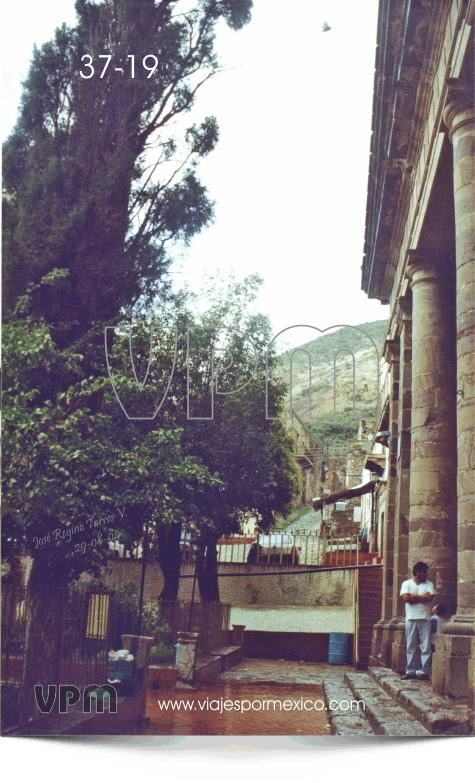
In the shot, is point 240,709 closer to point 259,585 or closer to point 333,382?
point 259,585

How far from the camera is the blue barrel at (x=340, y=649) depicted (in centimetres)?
916

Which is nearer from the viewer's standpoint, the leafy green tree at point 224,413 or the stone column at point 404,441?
the leafy green tree at point 224,413

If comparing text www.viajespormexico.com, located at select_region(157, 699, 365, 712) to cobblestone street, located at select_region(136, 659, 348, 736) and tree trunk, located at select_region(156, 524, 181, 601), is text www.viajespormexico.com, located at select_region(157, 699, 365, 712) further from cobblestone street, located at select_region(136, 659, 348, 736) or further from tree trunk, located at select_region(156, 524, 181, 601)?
tree trunk, located at select_region(156, 524, 181, 601)

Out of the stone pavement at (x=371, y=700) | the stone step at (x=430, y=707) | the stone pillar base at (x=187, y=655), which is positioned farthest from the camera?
the stone pillar base at (x=187, y=655)

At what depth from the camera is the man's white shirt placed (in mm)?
7879

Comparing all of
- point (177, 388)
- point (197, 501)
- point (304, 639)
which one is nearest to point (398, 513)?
point (304, 639)

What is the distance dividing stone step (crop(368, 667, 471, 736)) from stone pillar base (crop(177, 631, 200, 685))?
193 centimetres

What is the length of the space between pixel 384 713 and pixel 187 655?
7.21ft

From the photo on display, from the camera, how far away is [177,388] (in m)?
7.61

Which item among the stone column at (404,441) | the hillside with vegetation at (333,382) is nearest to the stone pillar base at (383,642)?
the stone column at (404,441)

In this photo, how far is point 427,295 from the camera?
9.71 m

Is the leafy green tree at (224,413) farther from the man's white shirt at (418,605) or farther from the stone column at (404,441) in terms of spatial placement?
the stone column at (404,441)

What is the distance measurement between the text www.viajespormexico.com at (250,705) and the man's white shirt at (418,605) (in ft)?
5.19

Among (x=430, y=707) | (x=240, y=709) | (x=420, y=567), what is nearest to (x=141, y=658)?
(x=240, y=709)
